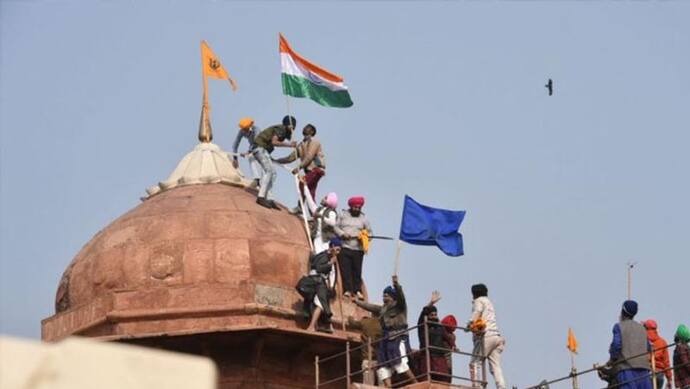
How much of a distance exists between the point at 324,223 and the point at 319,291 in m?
1.16

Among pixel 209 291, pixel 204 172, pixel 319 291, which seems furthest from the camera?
pixel 204 172

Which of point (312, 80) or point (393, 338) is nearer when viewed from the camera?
point (393, 338)

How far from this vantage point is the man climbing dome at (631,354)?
1449 cm

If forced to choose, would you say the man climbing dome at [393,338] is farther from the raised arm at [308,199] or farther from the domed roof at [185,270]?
the raised arm at [308,199]

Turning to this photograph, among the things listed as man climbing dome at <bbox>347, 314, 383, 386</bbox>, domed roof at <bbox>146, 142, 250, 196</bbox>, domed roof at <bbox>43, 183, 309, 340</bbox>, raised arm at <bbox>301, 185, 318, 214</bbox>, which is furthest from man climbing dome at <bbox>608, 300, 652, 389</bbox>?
domed roof at <bbox>146, 142, 250, 196</bbox>

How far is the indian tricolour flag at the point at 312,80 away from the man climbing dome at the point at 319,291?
3.40 meters

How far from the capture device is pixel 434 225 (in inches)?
736

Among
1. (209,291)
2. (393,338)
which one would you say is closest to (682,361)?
(393,338)

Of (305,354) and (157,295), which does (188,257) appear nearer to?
(157,295)

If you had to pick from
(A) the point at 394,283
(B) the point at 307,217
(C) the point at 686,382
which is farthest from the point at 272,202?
(C) the point at 686,382

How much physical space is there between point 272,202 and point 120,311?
265 centimetres

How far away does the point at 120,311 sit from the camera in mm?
17547

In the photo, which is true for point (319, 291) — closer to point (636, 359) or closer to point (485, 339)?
point (485, 339)

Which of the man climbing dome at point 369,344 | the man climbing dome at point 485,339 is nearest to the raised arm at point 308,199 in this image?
the man climbing dome at point 369,344
